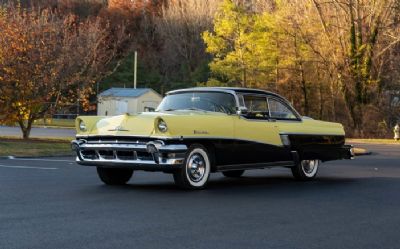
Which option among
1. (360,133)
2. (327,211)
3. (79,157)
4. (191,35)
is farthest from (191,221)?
(191,35)

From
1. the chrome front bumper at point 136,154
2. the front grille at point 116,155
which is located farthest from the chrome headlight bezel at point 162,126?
the front grille at point 116,155

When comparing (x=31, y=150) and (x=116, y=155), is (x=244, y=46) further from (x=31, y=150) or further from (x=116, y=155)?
(x=116, y=155)

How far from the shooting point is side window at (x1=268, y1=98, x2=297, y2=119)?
13.1m

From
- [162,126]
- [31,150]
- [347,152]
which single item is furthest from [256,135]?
[31,150]

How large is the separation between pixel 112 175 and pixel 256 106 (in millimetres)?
3074

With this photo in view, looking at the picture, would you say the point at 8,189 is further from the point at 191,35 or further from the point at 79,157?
the point at 191,35

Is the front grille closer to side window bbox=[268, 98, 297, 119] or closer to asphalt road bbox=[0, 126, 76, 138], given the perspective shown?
side window bbox=[268, 98, 297, 119]

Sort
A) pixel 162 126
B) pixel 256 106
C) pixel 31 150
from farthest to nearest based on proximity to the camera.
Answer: pixel 31 150, pixel 256 106, pixel 162 126

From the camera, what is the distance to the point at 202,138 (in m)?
11.2

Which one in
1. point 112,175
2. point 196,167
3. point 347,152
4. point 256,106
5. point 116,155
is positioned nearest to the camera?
point 116,155

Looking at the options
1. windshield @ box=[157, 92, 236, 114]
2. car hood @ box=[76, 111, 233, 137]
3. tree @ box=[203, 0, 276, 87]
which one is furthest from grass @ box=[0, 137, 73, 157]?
tree @ box=[203, 0, 276, 87]

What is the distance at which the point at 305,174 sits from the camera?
1393 centimetres

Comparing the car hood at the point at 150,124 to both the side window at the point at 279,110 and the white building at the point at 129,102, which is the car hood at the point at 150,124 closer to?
the side window at the point at 279,110

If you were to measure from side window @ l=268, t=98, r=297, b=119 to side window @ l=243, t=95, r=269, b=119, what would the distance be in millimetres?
163
